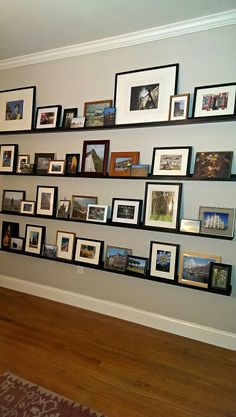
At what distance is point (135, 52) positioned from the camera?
2.51 m

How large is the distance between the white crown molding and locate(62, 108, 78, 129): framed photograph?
581mm

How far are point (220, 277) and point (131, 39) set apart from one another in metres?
2.28

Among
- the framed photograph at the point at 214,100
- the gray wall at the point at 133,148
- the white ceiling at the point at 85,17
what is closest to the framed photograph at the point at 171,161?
the gray wall at the point at 133,148

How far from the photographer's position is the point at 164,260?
2.39m

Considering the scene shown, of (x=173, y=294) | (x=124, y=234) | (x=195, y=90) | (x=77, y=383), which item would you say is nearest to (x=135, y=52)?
(x=195, y=90)

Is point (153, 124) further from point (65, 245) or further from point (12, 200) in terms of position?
point (12, 200)

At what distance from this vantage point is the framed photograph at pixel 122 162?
2.50 meters

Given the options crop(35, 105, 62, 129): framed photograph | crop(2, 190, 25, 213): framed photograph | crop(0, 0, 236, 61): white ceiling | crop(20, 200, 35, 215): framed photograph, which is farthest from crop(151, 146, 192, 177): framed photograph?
crop(2, 190, 25, 213): framed photograph

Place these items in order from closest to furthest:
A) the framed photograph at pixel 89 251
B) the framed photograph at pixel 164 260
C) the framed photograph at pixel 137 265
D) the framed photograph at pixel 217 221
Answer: the framed photograph at pixel 217 221 < the framed photograph at pixel 164 260 < the framed photograph at pixel 137 265 < the framed photograph at pixel 89 251

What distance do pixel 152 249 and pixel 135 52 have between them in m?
1.87

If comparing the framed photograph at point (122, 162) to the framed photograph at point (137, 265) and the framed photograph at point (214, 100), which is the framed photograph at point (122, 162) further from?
the framed photograph at point (137, 265)

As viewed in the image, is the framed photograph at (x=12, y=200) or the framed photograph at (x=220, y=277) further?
the framed photograph at (x=12, y=200)

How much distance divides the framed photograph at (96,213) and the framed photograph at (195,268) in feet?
2.73

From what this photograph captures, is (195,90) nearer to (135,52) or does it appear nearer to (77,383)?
(135,52)
